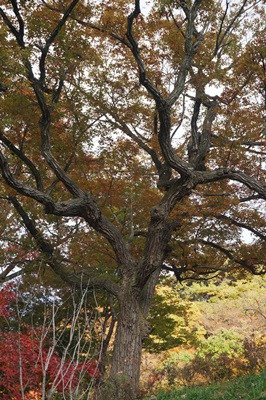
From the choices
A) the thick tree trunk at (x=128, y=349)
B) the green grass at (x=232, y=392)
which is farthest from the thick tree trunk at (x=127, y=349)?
the green grass at (x=232, y=392)

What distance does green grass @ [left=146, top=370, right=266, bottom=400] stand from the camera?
5405mm

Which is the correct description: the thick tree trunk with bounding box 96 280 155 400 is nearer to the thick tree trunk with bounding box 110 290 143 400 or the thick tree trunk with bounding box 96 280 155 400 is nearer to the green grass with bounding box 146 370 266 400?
the thick tree trunk with bounding box 110 290 143 400

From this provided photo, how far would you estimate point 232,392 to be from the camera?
5.86 meters

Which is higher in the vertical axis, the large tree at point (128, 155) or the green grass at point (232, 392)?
the large tree at point (128, 155)

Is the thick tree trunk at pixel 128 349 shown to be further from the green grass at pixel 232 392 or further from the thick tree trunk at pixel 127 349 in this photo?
the green grass at pixel 232 392

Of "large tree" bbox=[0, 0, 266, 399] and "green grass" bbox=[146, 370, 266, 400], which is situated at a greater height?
"large tree" bbox=[0, 0, 266, 399]

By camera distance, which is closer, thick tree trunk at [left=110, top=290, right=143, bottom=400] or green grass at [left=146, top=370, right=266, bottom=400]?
green grass at [left=146, top=370, right=266, bottom=400]

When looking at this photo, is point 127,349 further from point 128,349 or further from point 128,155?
point 128,155

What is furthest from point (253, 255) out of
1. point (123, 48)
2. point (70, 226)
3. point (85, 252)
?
point (123, 48)

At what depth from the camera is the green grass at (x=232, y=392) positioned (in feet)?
17.7

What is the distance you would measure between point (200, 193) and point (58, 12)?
16.2ft

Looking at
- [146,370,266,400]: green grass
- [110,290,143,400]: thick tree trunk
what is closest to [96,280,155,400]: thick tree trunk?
[110,290,143,400]: thick tree trunk

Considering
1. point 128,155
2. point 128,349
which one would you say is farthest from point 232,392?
point 128,155

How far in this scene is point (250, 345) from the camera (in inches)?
329
